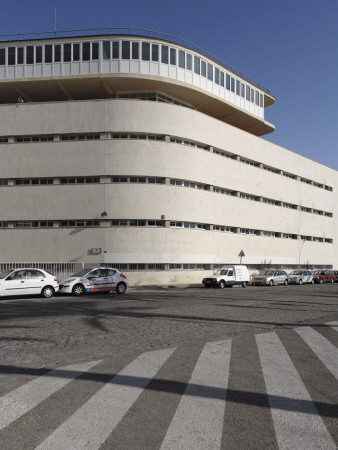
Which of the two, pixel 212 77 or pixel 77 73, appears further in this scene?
pixel 212 77

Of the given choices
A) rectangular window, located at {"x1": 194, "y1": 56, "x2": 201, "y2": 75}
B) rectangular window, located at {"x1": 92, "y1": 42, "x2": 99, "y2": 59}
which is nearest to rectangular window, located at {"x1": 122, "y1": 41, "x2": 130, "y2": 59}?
rectangular window, located at {"x1": 92, "y1": 42, "x2": 99, "y2": 59}

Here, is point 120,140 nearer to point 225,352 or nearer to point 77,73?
point 77,73

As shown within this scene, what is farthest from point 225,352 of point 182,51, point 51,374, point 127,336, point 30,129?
point 182,51

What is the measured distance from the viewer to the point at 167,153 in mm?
32875

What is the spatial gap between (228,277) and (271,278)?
21.7ft

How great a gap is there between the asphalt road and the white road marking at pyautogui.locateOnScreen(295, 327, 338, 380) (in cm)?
2

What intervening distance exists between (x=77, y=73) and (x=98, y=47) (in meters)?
2.71

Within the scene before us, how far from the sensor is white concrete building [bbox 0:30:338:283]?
31.7m

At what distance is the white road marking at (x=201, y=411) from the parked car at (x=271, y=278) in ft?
98.3

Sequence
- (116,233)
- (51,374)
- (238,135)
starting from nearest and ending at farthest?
(51,374)
(116,233)
(238,135)

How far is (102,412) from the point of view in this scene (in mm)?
4316

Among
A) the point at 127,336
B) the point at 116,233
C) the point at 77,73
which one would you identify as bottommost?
the point at 127,336

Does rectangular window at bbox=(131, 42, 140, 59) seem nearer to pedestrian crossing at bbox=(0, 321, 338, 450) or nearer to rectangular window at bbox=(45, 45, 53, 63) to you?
rectangular window at bbox=(45, 45, 53, 63)

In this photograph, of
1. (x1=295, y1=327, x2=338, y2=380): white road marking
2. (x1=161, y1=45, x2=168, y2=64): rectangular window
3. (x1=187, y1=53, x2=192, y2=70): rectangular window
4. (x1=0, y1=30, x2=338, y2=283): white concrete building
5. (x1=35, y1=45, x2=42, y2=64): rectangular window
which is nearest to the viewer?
(x1=295, y1=327, x2=338, y2=380): white road marking
